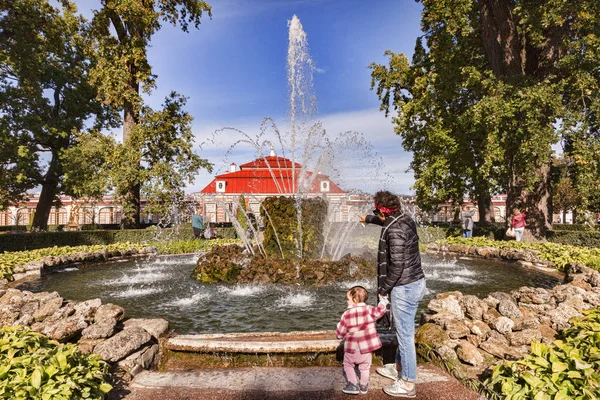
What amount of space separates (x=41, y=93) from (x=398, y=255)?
88.0 ft

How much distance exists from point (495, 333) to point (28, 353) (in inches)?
192

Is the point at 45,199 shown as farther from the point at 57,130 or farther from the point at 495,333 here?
the point at 495,333

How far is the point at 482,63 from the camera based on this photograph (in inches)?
691

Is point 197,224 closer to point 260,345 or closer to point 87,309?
point 87,309

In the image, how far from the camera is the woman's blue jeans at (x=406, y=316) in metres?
3.50

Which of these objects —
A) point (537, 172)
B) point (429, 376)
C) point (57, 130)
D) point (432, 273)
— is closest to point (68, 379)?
point (429, 376)

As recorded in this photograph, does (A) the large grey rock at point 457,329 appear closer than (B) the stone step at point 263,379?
No

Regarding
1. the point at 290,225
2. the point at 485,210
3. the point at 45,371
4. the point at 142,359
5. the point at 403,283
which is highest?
the point at 485,210

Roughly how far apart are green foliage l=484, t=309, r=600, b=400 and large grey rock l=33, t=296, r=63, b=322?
5.32m

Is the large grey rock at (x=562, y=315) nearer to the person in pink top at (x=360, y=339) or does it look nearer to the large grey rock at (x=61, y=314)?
the person in pink top at (x=360, y=339)

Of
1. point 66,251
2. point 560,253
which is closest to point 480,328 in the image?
point 560,253

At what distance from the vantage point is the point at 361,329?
11.2ft

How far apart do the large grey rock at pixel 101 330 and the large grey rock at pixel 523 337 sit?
4.68 m

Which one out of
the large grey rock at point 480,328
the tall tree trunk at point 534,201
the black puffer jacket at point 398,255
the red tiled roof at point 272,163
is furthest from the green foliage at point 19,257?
the red tiled roof at point 272,163
